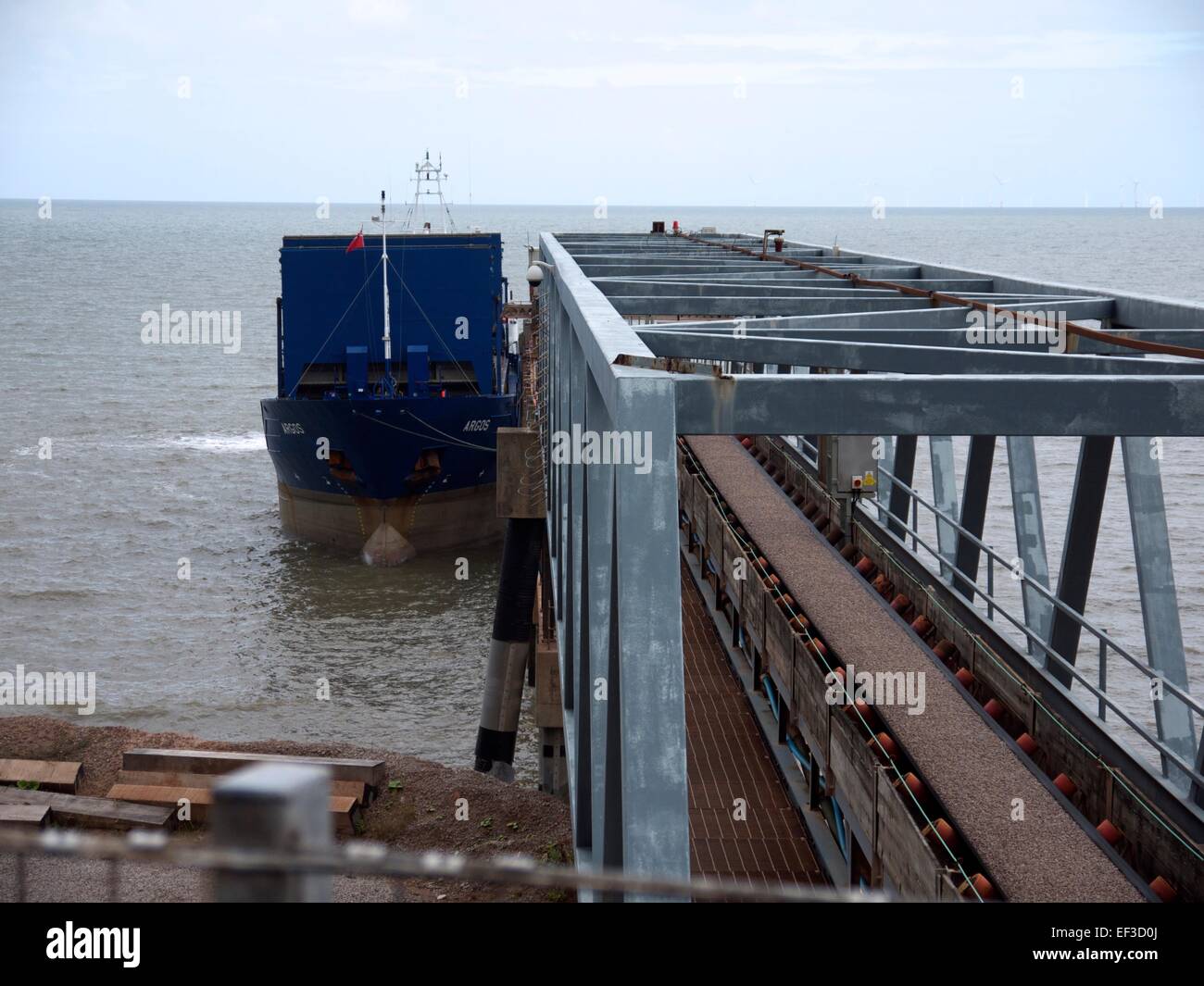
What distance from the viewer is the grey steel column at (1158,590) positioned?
374 inches

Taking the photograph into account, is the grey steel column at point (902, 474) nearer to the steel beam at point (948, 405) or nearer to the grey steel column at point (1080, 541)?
the grey steel column at point (1080, 541)

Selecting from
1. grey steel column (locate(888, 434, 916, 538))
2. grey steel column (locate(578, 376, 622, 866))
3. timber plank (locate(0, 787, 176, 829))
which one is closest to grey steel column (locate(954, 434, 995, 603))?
grey steel column (locate(888, 434, 916, 538))

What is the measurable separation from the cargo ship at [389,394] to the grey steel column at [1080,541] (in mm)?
22551

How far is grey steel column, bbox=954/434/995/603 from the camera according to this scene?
1290cm

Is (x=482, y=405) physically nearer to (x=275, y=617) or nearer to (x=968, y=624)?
(x=275, y=617)

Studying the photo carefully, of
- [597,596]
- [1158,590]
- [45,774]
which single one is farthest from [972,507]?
[45,774]

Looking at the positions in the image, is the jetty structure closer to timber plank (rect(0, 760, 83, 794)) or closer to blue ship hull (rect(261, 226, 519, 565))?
timber plank (rect(0, 760, 83, 794))

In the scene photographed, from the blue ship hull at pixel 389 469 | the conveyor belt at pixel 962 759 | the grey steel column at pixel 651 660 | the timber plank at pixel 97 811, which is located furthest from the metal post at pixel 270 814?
the blue ship hull at pixel 389 469

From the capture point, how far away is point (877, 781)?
26.3ft

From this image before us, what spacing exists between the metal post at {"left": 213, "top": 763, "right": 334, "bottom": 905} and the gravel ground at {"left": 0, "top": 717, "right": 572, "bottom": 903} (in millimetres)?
7906

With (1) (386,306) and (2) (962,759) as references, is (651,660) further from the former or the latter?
(1) (386,306)

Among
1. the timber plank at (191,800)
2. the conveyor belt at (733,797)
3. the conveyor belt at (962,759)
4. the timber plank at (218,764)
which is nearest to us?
the conveyor belt at (962,759)
